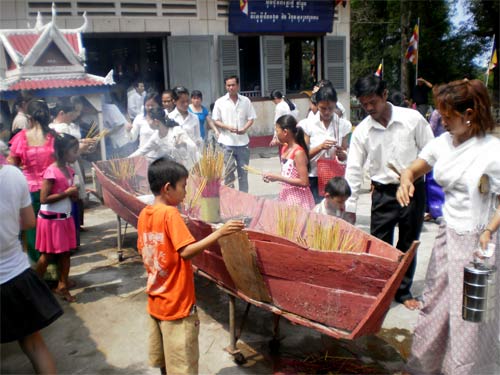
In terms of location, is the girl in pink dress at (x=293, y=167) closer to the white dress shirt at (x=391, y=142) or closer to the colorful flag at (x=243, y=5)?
the white dress shirt at (x=391, y=142)

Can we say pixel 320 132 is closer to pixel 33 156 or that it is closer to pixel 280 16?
pixel 33 156

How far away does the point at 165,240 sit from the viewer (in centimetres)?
247

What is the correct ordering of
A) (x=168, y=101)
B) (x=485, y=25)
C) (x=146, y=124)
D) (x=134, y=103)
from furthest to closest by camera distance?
1. (x=485, y=25)
2. (x=134, y=103)
3. (x=168, y=101)
4. (x=146, y=124)

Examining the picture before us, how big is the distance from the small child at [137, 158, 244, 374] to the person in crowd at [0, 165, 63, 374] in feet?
1.99

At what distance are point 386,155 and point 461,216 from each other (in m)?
1.11

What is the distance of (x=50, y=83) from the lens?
752cm

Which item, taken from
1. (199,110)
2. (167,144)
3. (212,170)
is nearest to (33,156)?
(167,144)

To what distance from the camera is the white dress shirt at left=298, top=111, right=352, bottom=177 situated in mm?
4773

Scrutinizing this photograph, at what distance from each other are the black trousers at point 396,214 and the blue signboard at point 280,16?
323 inches

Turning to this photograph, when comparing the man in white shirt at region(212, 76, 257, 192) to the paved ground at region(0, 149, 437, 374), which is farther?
the man in white shirt at region(212, 76, 257, 192)

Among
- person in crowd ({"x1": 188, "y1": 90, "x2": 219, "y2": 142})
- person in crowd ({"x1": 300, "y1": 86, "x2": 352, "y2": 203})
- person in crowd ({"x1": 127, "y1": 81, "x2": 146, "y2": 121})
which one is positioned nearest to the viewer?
person in crowd ({"x1": 300, "y1": 86, "x2": 352, "y2": 203})

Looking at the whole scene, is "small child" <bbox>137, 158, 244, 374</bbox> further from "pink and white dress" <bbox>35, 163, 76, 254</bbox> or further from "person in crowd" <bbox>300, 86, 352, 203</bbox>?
"person in crowd" <bbox>300, 86, 352, 203</bbox>

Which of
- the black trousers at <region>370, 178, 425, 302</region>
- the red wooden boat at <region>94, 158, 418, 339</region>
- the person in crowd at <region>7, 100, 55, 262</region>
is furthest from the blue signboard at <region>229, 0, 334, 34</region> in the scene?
the red wooden boat at <region>94, 158, 418, 339</region>

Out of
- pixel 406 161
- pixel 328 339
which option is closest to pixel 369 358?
pixel 328 339
